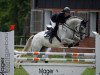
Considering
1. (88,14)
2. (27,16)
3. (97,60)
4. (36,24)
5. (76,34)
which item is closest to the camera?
(97,60)

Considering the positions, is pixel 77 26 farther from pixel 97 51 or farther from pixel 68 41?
pixel 97 51

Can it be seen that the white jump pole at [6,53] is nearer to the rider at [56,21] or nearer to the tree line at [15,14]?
the rider at [56,21]

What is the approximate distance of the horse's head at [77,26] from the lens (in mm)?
16703

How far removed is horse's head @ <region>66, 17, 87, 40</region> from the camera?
54.8ft

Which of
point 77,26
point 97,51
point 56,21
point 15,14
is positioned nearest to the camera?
point 97,51

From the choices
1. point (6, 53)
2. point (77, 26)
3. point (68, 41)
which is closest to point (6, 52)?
point (6, 53)

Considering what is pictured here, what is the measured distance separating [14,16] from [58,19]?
26241 millimetres

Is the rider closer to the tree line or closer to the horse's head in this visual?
the horse's head

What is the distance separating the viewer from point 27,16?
1609 inches

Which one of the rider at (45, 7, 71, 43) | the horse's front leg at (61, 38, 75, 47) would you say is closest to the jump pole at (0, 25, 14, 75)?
the rider at (45, 7, 71, 43)

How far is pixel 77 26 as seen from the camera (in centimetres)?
1684

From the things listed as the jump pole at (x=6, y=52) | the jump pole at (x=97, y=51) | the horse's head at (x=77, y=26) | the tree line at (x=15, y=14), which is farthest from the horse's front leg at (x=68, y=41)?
the tree line at (x=15, y=14)

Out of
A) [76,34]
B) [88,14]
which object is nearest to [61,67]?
[76,34]

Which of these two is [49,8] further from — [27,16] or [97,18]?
[27,16]
